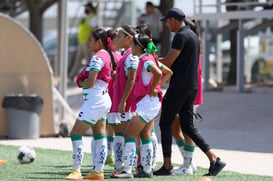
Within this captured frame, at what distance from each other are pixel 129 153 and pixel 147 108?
1.88 feet

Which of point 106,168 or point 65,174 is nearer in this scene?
point 65,174

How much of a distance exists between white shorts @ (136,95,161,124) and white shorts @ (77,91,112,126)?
38 cm

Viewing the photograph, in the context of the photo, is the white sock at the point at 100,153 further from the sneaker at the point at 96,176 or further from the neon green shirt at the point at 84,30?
the neon green shirt at the point at 84,30

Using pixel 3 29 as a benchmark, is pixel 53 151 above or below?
below

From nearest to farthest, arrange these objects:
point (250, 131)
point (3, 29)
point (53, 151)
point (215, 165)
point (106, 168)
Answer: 1. point (215, 165)
2. point (106, 168)
3. point (53, 151)
4. point (250, 131)
5. point (3, 29)

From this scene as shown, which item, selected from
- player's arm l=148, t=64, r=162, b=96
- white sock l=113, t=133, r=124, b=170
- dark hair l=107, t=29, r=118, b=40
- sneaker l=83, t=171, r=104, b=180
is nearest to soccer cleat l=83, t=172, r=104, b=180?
sneaker l=83, t=171, r=104, b=180

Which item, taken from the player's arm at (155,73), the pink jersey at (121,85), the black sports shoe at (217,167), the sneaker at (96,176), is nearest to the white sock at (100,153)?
the sneaker at (96,176)

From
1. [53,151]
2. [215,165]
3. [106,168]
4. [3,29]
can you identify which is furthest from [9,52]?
[215,165]

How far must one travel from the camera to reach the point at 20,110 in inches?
694

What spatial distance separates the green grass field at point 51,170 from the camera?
10.9 m

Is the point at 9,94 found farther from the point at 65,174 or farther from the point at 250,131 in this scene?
the point at 65,174

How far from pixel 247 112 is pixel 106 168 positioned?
666cm

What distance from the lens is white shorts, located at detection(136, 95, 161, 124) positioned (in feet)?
35.1

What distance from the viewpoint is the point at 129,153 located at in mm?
10727
